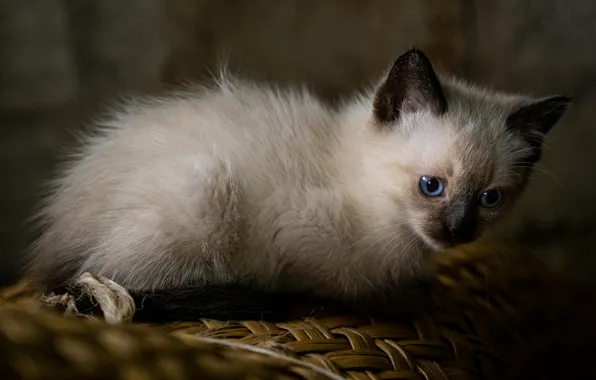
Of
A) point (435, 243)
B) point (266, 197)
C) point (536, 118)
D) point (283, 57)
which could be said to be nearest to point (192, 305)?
point (266, 197)

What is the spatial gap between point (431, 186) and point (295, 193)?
245 millimetres

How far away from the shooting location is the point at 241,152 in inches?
47.3

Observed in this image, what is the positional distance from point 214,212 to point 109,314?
251mm

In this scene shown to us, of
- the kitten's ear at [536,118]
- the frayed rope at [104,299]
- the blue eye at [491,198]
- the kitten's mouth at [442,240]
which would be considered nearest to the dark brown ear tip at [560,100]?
the kitten's ear at [536,118]

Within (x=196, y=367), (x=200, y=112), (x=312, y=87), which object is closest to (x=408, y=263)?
(x=200, y=112)

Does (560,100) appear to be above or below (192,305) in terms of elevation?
above

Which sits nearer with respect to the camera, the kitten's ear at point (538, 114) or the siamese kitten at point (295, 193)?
the siamese kitten at point (295, 193)

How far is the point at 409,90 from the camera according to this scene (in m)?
1.19

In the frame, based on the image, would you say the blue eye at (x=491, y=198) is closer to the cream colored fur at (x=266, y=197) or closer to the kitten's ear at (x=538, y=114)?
the cream colored fur at (x=266, y=197)

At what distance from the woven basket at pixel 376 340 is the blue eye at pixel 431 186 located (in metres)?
0.22

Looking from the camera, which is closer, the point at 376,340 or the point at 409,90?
the point at 376,340

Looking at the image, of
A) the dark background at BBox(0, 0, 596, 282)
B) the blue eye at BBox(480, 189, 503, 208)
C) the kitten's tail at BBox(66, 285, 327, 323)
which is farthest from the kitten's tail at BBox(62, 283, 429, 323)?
the dark background at BBox(0, 0, 596, 282)

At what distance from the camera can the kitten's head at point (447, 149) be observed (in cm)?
115

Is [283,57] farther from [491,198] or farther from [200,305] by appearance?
[200,305]
